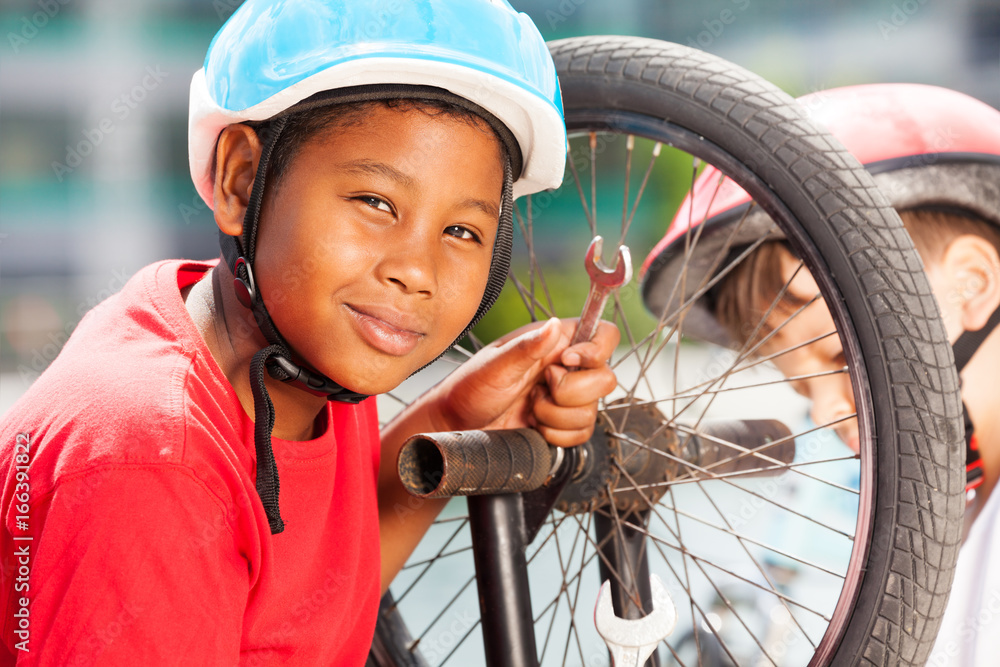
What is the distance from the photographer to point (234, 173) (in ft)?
2.95

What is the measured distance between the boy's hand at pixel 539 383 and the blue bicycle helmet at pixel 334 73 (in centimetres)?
24

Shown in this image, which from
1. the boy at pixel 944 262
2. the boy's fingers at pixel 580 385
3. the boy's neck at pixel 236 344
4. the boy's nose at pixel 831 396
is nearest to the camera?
the boy's neck at pixel 236 344

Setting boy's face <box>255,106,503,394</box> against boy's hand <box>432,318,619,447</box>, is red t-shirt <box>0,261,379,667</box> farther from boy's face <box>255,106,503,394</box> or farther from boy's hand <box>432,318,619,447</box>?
boy's hand <box>432,318,619,447</box>

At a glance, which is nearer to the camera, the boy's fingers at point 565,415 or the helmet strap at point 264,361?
the helmet strap at point 264,361

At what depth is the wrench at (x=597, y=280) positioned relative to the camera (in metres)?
0.90

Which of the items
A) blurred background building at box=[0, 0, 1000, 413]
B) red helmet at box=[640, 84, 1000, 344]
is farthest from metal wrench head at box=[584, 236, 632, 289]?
blurred background building at box=[0, 0, 1000, 413]

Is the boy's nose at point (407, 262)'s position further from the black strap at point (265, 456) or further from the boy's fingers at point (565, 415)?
the boy's fingers at point (565, 415)

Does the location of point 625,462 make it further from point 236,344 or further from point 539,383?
point 236,344

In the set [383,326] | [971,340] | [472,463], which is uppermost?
[971,340]

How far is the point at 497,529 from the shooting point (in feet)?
3.32

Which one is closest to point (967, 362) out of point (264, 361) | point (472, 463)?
point (472, 463)

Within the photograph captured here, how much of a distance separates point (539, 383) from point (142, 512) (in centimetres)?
59

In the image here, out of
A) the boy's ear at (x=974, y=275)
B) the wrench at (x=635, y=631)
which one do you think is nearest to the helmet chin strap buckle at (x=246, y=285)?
the wrench at (x=635, y=631)

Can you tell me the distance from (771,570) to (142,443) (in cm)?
165
